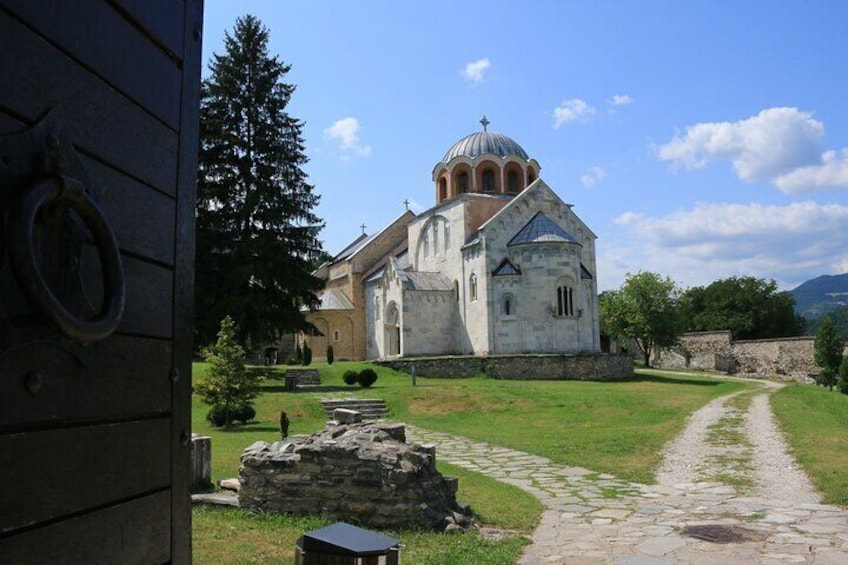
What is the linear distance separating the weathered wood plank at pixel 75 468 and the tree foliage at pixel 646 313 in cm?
5293

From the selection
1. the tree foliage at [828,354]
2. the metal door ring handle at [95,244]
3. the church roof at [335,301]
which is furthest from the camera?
the church roof at [335,301]

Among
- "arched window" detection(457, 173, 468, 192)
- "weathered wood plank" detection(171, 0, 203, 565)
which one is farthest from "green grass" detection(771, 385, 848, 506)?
"arched window" detection(457, 173, 468, 192)

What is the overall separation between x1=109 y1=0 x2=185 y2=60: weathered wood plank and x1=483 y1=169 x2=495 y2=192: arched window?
129 ft

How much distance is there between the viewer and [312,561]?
4.22 m

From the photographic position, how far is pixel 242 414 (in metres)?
19.7

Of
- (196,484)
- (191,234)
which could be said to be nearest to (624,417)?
(196,484)

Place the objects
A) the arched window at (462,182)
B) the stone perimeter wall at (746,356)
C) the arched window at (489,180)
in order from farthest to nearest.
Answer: the stone perimeter wall at (746,356) < the arched window at (462,182) < the arched window at (489,180)

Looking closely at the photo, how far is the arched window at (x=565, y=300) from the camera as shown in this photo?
3509cm

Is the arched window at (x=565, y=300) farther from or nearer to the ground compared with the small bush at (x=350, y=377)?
farther from the ground

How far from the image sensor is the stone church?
35.0m

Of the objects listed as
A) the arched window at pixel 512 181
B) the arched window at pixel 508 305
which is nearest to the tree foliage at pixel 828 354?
the arched window at pixel 508 305

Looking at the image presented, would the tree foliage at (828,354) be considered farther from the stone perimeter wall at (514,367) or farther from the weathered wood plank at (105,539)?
the weathered wood plank at (105,539)

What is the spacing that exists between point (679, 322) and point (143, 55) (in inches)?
2179

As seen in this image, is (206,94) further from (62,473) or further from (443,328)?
(62,473)
